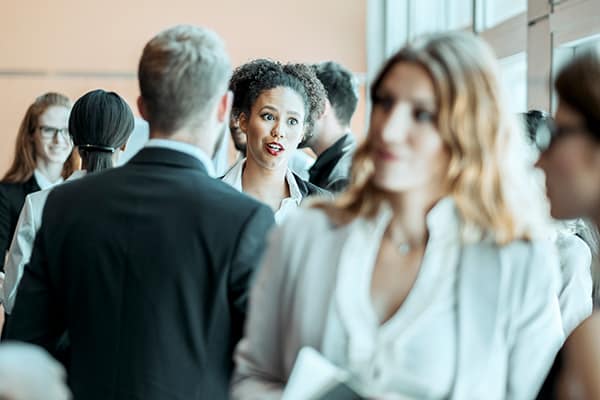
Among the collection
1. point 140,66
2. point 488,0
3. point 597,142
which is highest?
point 488,0

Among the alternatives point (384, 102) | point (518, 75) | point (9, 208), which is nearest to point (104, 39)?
point (518, 75)

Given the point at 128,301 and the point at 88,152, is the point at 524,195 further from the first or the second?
the point at 88,152

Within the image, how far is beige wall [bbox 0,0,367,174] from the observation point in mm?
8977

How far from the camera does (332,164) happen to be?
4.55 metres

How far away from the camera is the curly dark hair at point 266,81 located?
12.3 feet

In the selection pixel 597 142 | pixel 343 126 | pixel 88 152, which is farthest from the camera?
pixel 343 126

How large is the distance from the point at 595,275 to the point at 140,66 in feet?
3.91

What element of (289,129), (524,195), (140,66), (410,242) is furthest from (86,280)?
(289,129)

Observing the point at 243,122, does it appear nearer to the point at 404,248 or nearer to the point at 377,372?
the point at 404,248

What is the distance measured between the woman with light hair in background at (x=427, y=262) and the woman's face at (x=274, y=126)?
173 centimetres

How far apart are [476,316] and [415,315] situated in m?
0.11

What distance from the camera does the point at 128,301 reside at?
2139 mm

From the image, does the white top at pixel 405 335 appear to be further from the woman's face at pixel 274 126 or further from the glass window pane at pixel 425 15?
the glass window pane at pixel 425 15

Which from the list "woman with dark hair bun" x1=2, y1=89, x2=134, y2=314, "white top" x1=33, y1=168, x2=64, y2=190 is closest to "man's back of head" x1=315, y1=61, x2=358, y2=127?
"white top" x1=33, y1=168, x2=64, y2=190
